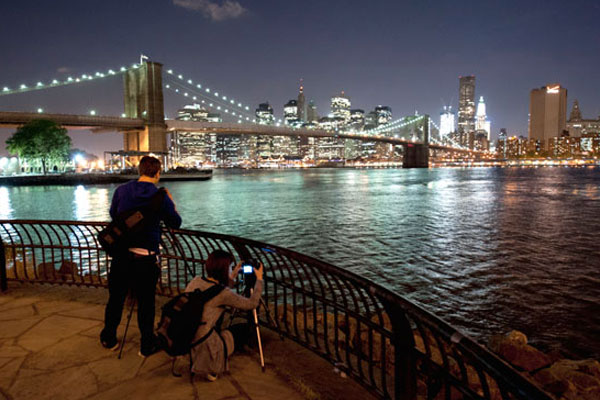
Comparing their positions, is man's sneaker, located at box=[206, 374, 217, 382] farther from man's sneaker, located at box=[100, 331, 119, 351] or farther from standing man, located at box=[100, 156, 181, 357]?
man's sneaker, located at box=[100, 331, 119, 351]

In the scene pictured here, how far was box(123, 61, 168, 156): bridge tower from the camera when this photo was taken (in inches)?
2808

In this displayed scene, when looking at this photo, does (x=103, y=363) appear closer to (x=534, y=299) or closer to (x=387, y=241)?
(x=534, y=299)

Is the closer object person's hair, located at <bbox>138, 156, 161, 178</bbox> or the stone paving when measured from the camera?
the stone paving

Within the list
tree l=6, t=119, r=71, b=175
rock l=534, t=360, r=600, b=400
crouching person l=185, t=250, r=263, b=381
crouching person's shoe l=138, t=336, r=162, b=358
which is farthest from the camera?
tree l=6, t=119, r=71, b=175

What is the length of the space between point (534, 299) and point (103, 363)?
28.2ft

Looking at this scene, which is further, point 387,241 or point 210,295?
point 387,241

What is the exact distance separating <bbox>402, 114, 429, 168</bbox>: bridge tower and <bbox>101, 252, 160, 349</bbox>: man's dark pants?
12410 centimetres

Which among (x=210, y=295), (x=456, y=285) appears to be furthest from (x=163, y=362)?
(x=456, y=285)

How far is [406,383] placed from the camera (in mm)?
2701

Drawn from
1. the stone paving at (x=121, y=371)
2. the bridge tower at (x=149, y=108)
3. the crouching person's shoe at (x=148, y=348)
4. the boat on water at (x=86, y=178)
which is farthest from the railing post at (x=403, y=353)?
the bridge tower at (x=149, y=108)

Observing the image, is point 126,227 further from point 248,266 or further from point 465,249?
point 465,249

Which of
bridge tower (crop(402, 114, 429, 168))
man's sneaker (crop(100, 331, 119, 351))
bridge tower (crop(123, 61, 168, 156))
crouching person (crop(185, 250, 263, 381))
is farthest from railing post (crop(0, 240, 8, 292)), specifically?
bridge tower (crop(402, 114, 429, 168))

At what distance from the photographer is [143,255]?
145 inches

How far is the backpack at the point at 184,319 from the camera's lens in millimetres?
3061
